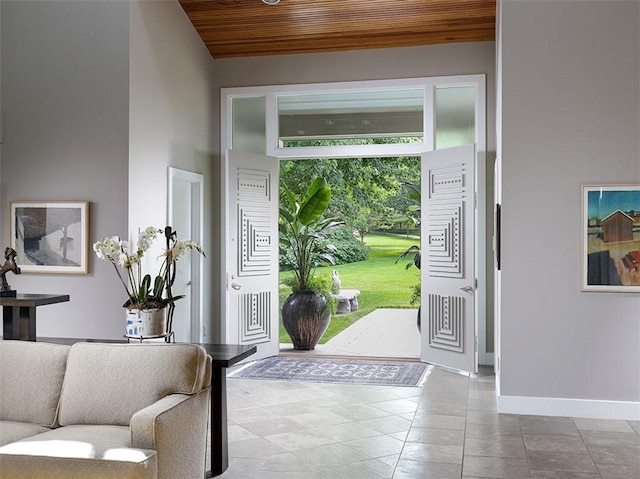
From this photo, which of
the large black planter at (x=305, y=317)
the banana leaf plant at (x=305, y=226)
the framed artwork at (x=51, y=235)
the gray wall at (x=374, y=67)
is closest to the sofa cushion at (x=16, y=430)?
the framed artwork at (x=51, y=235)

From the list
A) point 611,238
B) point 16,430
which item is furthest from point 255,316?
point 16,430

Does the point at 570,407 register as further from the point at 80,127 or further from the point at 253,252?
the point at 80,127

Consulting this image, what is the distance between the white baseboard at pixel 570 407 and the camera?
4.73 m

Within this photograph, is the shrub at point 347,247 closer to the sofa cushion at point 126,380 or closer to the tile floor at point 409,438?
the tile floor at point 409,438

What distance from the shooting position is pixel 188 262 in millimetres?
6812

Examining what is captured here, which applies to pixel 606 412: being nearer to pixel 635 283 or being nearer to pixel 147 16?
pixel 635 283

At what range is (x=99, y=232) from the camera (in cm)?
543

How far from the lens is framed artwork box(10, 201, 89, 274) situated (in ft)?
17.8

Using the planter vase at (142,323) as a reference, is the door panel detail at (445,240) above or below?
above

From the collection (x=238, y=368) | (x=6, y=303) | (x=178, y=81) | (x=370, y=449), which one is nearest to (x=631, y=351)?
(x=370, y=449)

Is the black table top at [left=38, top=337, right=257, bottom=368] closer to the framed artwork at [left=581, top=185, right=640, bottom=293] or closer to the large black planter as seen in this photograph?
the framed artwork at [left=581, top=185, right=640, bottom=293]

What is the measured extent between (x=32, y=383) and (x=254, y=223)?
3896mm

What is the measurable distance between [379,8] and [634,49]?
97.9 inches

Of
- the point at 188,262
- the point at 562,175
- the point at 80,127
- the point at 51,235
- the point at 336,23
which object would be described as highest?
the point at 336,23
